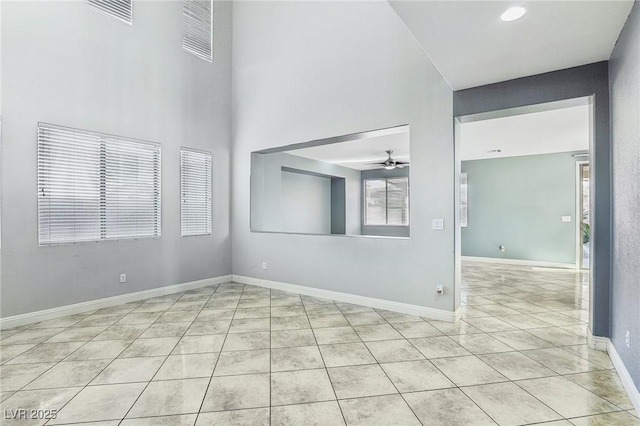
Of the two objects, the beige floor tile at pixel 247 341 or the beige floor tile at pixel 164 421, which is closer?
the beige floor tile at pixel 164 421

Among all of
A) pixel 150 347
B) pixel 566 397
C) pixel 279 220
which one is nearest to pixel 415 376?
pixel 566 397

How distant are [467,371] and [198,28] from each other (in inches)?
244

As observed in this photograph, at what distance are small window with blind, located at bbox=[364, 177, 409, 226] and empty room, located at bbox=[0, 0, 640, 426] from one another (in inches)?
131

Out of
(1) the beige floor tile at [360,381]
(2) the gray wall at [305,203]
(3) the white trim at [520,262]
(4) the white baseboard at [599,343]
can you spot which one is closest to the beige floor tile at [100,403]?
(1) the beige floor tile at [360,381]

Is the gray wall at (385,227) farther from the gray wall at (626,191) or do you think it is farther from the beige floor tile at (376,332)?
the gray wall at (626,191)

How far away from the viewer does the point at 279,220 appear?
6.60 m

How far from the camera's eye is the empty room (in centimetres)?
217

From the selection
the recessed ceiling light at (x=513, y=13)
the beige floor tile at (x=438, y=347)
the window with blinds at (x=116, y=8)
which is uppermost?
the window with blinds at (x=116, y=8)

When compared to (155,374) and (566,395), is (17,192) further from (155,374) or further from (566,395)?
(566,395)

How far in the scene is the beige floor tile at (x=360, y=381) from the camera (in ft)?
7.20

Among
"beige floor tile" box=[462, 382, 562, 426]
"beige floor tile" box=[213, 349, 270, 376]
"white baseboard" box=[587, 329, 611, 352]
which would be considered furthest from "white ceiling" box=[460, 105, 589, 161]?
"beige floor tile" box=[213, 349, 270, 376]

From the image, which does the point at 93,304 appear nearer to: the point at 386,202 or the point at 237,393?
the point at 237,393

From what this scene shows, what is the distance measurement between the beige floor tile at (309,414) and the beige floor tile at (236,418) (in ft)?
0.20

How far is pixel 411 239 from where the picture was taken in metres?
3.88
